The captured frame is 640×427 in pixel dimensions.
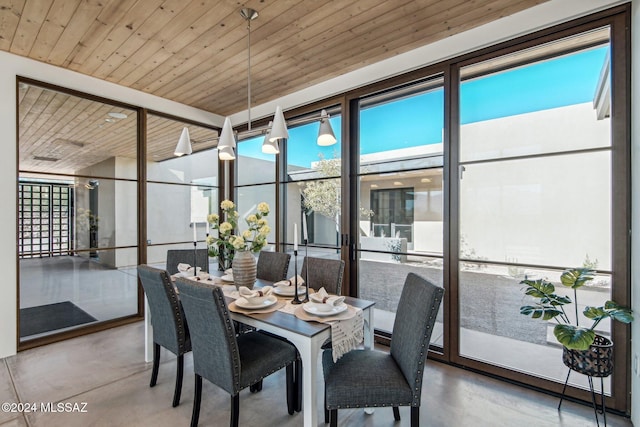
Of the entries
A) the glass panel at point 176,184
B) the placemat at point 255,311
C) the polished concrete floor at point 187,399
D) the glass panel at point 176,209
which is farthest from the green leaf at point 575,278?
the glass panel at point 176,209

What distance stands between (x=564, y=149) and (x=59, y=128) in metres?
4.85

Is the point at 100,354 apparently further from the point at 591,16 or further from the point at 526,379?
the point at 591,16

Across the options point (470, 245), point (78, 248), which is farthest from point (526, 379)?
point (78, 248)

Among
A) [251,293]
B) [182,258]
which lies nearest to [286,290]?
[251,293]

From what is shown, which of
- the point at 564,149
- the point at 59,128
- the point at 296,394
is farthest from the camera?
the point at 59,128

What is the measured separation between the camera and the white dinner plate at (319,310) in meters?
1.92

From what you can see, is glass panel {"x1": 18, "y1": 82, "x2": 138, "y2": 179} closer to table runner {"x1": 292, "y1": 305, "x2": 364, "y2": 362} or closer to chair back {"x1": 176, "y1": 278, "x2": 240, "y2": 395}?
chair back {"x1": 176, "y1": 278, "x2": 240, "y2": 395}

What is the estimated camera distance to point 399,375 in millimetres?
1729

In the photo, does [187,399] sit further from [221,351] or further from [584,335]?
[584,335]

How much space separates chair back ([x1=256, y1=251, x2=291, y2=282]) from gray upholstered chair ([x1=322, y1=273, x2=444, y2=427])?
4.49ft

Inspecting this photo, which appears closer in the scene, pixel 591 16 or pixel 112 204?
pixel 591 16

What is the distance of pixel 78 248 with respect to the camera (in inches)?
139

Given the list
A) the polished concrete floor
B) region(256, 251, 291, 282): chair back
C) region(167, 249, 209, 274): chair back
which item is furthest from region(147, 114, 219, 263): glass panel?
the polished concrete floor

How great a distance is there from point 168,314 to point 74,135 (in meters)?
2.70
